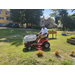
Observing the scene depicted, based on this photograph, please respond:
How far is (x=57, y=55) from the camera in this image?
12.9ft

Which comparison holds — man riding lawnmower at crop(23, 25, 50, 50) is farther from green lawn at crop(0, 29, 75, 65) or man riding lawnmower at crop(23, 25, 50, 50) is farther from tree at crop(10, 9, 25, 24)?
tree at crop(10, 9, 25, 24)

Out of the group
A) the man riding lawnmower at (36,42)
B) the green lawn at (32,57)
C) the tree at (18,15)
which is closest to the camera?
the green lawn at (32,57)

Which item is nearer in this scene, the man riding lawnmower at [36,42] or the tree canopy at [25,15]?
the man riding lawnmower at [36,42]

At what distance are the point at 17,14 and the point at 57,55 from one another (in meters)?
24.7

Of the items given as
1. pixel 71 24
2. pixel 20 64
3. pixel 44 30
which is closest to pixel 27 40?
pixel 44 30

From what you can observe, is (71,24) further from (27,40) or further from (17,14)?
(27,40)

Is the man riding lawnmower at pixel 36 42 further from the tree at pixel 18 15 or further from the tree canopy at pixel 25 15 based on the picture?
the tree at pixel 18 15

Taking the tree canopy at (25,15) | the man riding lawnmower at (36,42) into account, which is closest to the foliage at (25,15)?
the tree canopy at (25,15)

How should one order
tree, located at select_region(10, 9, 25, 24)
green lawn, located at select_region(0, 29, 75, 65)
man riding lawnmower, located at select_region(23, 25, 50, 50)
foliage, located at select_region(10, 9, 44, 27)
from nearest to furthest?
green lawn, located at select_region(0, 29, 75, 65) → man riding lawnmower, located at select_region(23, 25, 50, 50) → tree, located at select_region(10, 9, 25, 24) → foliage, located at select_region(10, 9, 44, 27)

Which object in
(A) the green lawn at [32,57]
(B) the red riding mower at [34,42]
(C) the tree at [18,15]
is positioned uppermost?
(C) the tree at [18,15]

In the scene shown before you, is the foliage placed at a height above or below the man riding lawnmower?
above

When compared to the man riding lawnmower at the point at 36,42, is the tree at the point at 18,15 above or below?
above

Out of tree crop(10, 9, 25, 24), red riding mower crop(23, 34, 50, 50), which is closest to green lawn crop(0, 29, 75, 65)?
red riding mower crop(23, 34, 50, 50)

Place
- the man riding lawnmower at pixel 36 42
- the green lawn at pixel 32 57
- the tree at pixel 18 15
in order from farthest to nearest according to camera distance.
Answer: the tree at pixel 18 15, the man riding lawnmower at pixel 36 42, the green lawn at pixel 32 57
